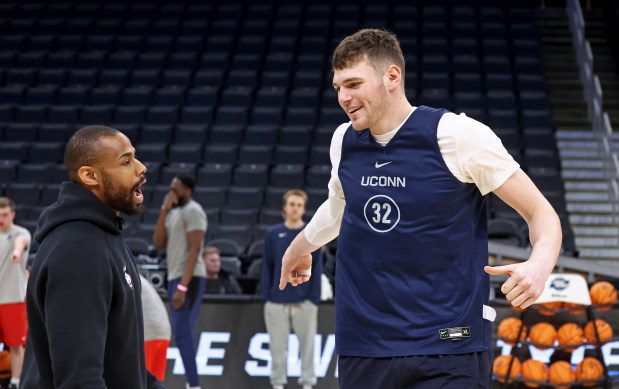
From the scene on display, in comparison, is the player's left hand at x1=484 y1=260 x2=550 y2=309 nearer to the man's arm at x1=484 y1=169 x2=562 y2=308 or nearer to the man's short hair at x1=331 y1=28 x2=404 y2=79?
the man's arm at x1=484 y1=169 x2=562 y2=308

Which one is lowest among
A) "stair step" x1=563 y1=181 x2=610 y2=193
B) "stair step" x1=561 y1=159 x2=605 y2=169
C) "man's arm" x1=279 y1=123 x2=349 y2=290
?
"stair step" x1=563 y1=181 x2=610 y2=193

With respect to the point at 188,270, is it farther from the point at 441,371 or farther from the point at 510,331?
the point at 441,371

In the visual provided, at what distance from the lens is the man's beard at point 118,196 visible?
2656 mm

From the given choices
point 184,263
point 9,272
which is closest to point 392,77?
point 184,263

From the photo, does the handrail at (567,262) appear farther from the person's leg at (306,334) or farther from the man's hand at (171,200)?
the man's hand at (171,200)

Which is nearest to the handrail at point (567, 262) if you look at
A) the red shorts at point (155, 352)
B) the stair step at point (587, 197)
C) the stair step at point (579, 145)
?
the stair step at point (587, 197)

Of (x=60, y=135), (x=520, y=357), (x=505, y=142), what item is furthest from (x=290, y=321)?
(x=60, y=135)

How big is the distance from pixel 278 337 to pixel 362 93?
510 cm

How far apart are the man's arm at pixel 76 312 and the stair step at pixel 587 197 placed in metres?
12.0

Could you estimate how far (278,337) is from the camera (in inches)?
306

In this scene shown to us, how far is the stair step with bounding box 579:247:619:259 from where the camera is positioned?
12664 millimetres

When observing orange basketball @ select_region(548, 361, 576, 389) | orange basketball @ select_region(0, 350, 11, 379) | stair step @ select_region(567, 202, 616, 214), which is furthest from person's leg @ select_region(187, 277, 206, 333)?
stair step @ select_region(567, 202, 616, 214)

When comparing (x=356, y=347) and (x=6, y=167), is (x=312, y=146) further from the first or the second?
(x=356, y=347)

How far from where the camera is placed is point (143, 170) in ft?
8.78
